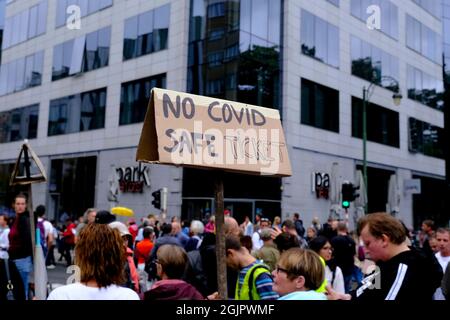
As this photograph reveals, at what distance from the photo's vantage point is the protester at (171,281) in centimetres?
318

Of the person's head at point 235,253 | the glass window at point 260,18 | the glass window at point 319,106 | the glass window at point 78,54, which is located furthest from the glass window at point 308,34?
the person's head at point 235,253

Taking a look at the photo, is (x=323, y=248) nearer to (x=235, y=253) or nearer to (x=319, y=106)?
(x=235, y=253)

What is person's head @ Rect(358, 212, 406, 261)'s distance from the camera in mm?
2883

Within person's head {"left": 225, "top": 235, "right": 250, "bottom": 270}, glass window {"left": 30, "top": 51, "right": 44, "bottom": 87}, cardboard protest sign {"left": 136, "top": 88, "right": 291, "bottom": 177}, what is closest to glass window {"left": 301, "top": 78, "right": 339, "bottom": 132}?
glass window {"left": 30, "top": 51, "right": 44, "bottom": 87}

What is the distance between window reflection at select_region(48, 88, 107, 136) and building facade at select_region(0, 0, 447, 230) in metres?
0.10

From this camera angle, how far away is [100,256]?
2.55 meters

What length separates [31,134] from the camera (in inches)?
1271

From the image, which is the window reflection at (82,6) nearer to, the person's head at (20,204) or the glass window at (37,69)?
the glass window at (37,69)

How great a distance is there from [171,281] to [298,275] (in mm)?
932

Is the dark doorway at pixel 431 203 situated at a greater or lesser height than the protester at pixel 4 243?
greater

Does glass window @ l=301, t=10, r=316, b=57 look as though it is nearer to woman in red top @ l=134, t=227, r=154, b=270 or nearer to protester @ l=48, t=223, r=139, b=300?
woman in red top @ l=134, t=227, r=154, b=270

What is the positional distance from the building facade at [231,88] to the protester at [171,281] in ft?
53.2

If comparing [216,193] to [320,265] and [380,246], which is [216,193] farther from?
[380,246]
